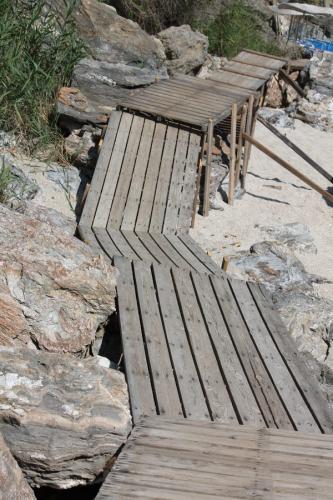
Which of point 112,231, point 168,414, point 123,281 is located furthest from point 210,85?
point 168,414

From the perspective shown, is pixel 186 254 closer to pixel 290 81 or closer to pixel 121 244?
pixel 121 244

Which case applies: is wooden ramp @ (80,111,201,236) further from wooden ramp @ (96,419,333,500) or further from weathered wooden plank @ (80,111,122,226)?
wooden ramp @ (96,419,333,500)

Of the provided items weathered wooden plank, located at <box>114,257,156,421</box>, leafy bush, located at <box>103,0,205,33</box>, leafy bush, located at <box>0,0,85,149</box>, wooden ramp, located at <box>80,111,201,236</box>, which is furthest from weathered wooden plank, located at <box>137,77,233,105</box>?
weathered wooden plank, located at <box>114,257,156,421</box>

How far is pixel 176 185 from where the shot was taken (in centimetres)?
845

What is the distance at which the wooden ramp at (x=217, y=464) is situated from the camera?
12.7 feet

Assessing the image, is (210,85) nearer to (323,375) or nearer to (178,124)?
(178,124)

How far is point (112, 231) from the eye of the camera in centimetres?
758

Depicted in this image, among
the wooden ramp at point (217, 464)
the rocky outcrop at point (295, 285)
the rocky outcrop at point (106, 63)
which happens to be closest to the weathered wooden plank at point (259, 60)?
the rocky outcrop at point (106, 63)

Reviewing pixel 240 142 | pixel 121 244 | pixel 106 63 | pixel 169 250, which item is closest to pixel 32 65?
pixel 106 63

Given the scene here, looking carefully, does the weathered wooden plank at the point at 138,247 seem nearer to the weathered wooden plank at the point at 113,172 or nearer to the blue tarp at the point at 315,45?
the weathered wooden plank at the point at 113,172

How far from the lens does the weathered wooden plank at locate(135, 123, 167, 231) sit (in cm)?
795

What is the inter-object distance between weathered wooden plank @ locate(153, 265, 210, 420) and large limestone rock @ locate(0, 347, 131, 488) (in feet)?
1.58

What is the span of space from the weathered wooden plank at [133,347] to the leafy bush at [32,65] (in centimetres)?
338

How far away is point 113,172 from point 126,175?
0.14m
